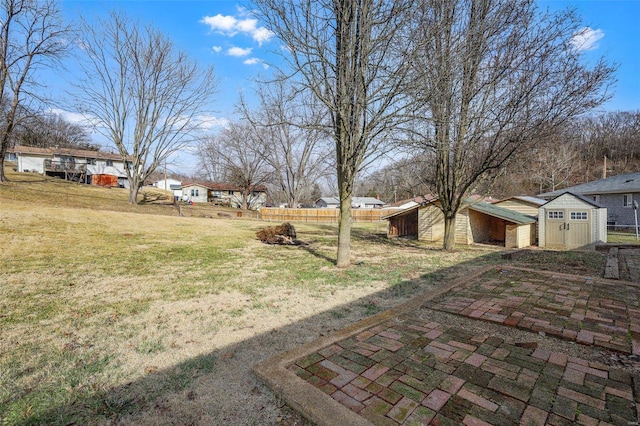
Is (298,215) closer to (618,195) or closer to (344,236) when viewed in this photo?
(344,236)

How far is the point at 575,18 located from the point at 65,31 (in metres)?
25.4

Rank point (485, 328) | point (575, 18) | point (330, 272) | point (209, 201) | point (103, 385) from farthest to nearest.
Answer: point (209, 201), point (575, 18), point (330, 272), point (485, 328), point (103, 385)

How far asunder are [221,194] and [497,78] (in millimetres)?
43297

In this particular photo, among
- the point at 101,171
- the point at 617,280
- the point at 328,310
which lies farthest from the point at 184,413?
the point at 101,171

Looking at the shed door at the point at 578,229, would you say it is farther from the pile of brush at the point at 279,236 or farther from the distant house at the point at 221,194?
the distant house at the point at 221,194

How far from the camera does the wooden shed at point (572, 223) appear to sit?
12645 millimetres

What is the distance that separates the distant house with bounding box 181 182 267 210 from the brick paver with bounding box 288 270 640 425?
1641 inches

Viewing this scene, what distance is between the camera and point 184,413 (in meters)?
2.09

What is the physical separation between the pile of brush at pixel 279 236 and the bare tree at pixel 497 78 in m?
6.11

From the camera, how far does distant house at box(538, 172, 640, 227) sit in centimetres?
2177

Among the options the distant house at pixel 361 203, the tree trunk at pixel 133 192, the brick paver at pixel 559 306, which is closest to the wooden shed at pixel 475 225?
the brick paver at pixel 559 306

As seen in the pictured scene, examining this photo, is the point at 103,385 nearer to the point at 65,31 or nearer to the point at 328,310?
the point at 328,310

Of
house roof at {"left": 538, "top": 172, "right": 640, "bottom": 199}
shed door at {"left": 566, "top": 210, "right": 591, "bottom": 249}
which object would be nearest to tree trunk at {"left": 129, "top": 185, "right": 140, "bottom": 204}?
shed door at {"left": 566, "top": 210, "right": 591, "bottom": 249}

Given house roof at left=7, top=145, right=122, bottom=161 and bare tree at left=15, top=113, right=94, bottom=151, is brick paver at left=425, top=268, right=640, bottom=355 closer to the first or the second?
house roof at left=7, top=145, right=122, bottom=161
